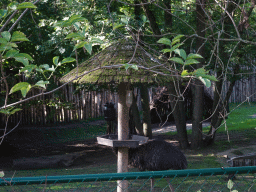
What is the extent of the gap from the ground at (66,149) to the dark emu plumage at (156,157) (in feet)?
9.85

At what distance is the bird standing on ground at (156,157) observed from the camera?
4816 millimetres

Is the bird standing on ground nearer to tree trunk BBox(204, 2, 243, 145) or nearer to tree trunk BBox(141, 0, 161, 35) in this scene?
tree trunk BBox(204, 2, 243, 145)

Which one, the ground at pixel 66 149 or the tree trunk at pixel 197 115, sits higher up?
the tree trunk at pixel 197 115

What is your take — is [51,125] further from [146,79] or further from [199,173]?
[199,173]

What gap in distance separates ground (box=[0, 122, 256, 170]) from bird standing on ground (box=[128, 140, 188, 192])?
9.86 ft

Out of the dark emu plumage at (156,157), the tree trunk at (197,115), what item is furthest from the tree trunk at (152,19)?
the dark emu plumage at (156,157)

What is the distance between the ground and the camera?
336 inches

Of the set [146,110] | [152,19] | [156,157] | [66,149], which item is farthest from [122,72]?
[66,149]

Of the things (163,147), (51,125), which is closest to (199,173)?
(163,147)

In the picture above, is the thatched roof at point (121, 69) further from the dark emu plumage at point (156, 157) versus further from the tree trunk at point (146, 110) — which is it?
the tree trunk at point (146, 110)

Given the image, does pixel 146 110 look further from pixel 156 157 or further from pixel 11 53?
pixel 11 53

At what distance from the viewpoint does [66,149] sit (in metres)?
10.2

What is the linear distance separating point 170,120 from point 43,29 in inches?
353

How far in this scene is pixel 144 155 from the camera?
4.98 m
